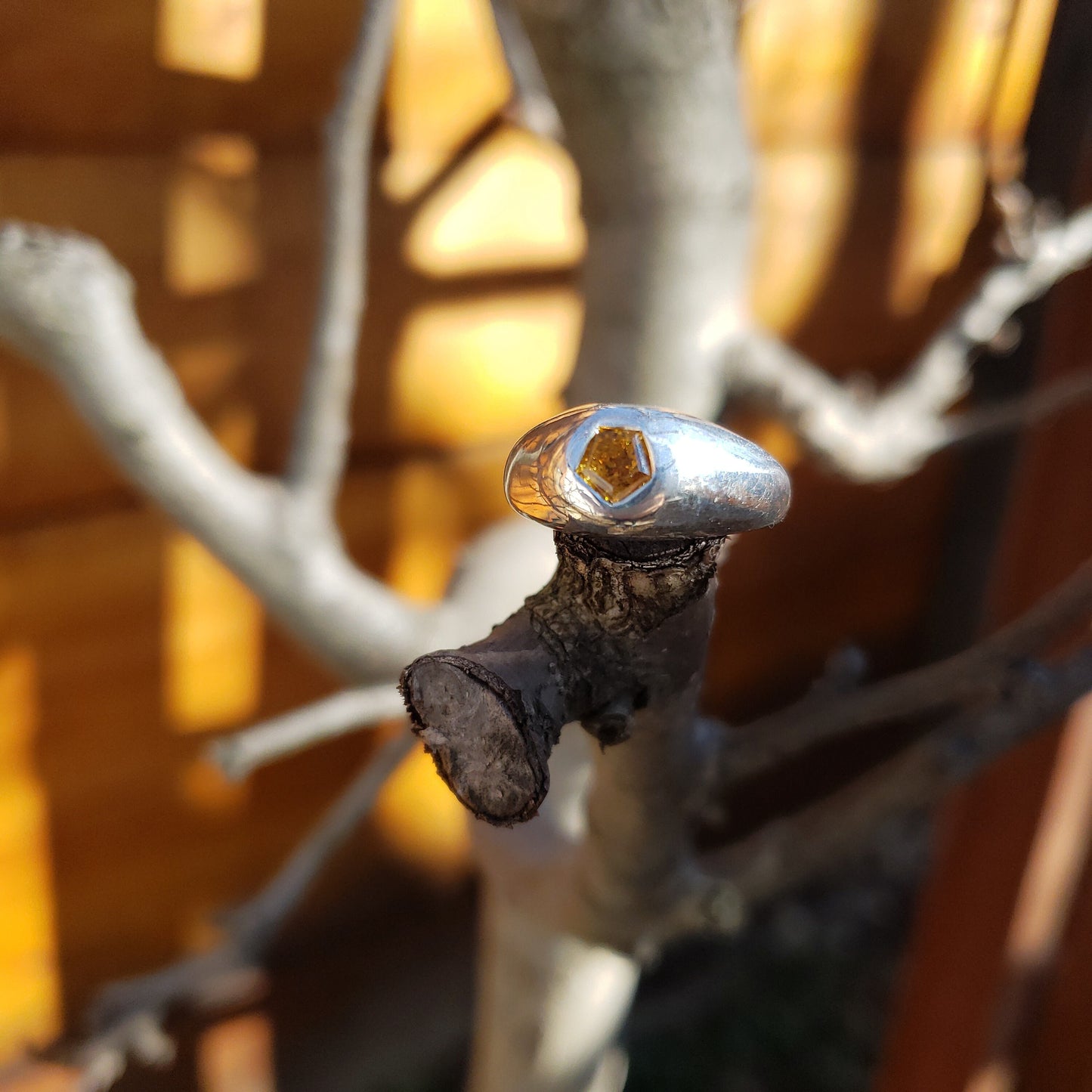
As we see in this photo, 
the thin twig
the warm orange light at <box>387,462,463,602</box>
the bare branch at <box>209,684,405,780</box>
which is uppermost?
the thin twig

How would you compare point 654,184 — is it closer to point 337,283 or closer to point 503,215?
point 337,283

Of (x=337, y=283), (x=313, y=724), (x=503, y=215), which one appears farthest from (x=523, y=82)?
(x=313, y=724)

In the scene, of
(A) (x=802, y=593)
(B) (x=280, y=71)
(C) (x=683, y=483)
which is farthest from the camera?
(A) (x=802, y=593)

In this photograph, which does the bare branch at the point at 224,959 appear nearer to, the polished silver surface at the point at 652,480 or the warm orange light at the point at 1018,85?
the polished silver surface at the point at 652,480

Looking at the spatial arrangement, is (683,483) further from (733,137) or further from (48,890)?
(48,890)

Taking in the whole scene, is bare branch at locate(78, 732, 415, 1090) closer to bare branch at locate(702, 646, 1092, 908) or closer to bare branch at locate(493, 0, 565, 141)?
bare branch at locate(702, 646, 1092, 908)

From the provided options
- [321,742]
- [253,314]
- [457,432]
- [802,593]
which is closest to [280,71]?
[253,314]

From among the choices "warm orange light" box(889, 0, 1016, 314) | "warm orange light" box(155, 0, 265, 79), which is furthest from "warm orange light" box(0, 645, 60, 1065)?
"warm orange light" box(889, 0, 1016, 314)
